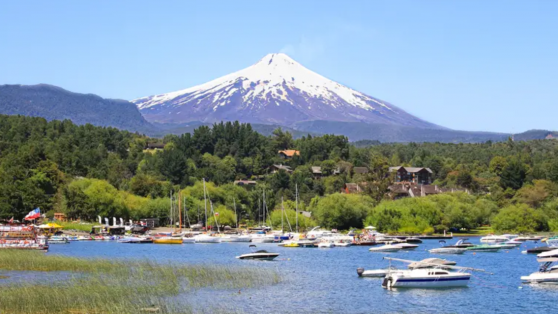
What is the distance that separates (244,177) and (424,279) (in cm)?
11495

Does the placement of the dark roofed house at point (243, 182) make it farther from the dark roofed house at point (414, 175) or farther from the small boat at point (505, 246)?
the small boat at point (505, 246)

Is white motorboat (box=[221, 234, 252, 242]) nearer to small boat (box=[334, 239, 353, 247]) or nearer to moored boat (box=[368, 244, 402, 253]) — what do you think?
small boat (box=[334, 239, 353, 247])

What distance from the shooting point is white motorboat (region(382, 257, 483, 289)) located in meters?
49.4

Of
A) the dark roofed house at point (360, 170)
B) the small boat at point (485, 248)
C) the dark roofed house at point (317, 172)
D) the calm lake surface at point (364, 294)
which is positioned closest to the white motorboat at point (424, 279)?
the calm lake surface at point (364, 294)

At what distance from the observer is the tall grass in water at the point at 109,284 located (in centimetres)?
3669

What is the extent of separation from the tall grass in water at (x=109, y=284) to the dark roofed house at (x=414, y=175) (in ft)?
405

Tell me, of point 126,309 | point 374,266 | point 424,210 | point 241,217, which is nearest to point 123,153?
point 241,217

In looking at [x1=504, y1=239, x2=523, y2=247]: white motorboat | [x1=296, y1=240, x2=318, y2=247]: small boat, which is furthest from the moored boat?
[x1=504, y1=239, x2=523, y2=247]: white motorboat

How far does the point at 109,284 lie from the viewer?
146ft

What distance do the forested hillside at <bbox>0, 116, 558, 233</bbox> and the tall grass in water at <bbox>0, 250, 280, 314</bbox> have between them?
56154 mm

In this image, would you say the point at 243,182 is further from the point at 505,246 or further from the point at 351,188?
the point at 505,246

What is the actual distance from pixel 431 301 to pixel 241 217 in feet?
310

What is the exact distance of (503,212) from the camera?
117 m

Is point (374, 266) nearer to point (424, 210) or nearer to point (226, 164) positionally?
point (424, 210)
